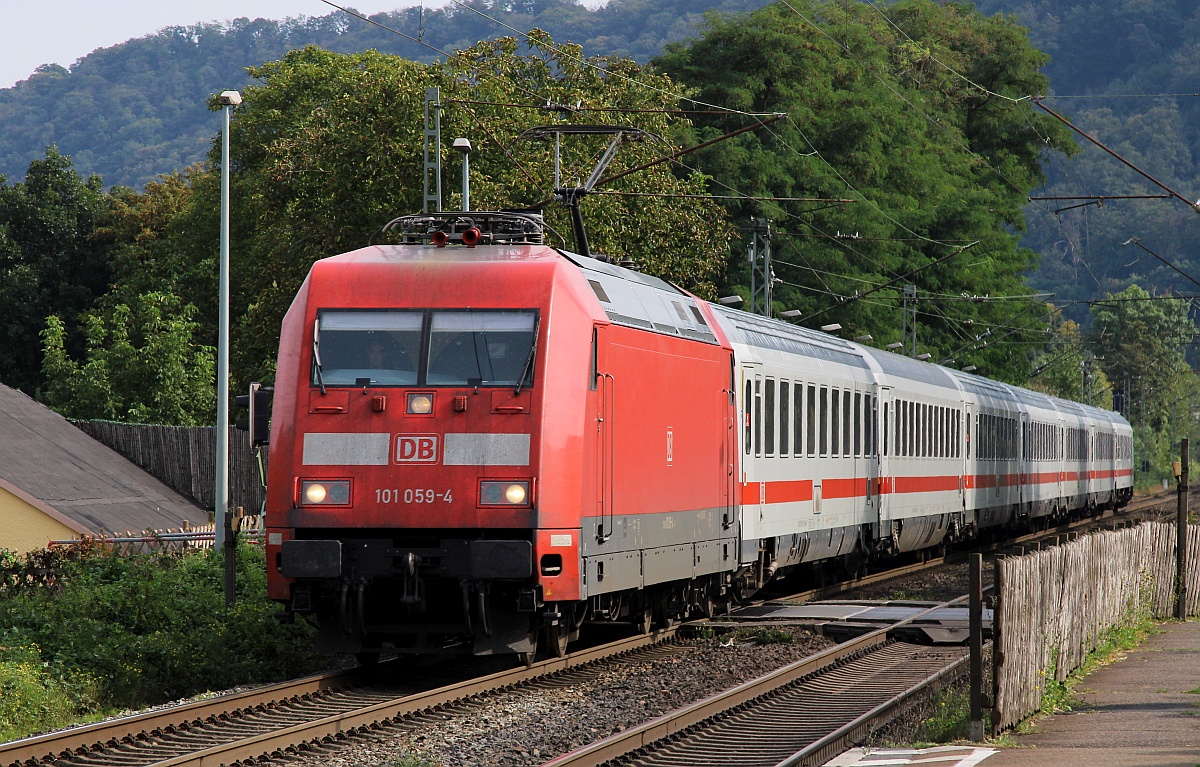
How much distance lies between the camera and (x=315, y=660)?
14484 mm

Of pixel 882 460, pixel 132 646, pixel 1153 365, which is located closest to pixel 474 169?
pixel 882 460

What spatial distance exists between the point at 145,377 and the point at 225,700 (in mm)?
37145

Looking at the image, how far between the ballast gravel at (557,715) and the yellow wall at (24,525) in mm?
15851

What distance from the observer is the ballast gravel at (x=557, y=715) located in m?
Answer: 9.67

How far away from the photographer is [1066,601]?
1296 centimetres

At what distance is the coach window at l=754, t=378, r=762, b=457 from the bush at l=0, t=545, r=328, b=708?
230 inches

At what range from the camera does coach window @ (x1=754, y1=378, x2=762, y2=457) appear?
18.4m

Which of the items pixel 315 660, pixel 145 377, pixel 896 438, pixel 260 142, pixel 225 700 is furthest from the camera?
pixel 260 142

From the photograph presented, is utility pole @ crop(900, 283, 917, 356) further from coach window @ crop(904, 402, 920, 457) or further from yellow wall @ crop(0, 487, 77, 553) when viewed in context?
yellow wall @ crop(0, 487, 77, 553)

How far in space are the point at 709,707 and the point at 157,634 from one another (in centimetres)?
572

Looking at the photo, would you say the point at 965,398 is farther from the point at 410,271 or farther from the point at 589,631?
the point at 410,271

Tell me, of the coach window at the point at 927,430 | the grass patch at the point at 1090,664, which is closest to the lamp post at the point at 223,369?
the grass patch at the point at 1090,664

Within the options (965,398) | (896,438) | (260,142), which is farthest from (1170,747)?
(260,142)

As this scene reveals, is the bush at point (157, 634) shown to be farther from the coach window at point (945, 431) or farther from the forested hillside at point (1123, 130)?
the forested hillside at point (1123, 130)
